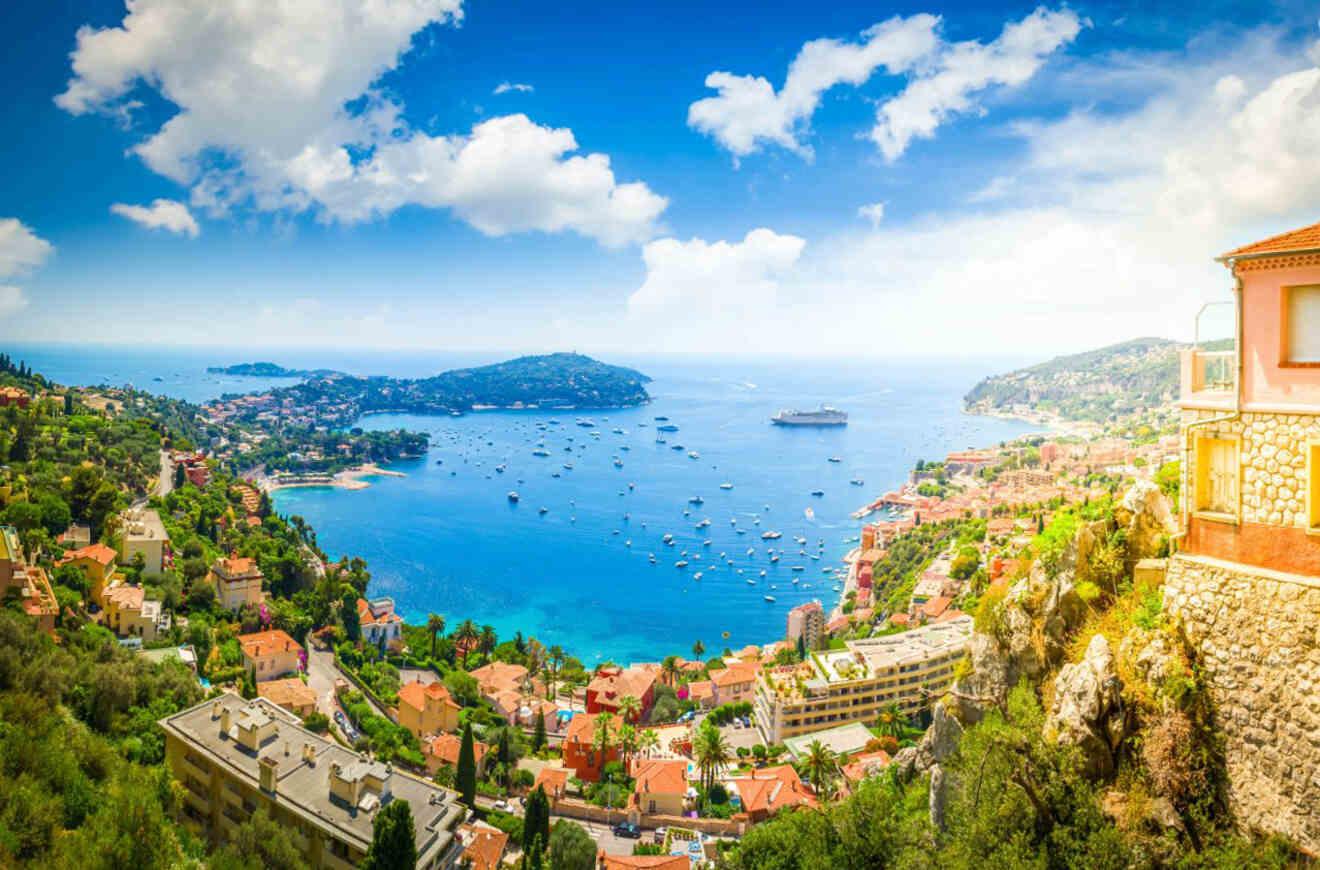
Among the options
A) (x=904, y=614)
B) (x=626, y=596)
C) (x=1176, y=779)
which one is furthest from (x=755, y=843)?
(x=626, y=596)

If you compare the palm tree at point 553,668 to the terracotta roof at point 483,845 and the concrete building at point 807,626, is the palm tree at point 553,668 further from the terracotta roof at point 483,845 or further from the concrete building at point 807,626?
the terracotta roof at point 483,845

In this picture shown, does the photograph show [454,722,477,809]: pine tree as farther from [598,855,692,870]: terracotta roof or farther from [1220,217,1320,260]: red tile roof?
[1220,217,1320,260]: red tile roof

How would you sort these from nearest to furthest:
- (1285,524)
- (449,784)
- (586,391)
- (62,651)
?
1. (1285,524)
2. (62,651)
3. (449,784)
4. (586,391)

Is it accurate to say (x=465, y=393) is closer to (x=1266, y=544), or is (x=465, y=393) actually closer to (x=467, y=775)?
A: (x=467, y=775)

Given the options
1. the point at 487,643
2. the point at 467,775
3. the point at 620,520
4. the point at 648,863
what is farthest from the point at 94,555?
the point at 620,520

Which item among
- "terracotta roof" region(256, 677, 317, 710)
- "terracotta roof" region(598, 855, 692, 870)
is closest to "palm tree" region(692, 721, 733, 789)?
"terracotta roof" region(598, 855, 692, 870)

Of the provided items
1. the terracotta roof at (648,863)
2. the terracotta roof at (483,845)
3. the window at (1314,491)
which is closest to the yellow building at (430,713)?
the terracotta roof at (483,845)

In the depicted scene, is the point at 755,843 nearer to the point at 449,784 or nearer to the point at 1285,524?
the point at 1285,524
